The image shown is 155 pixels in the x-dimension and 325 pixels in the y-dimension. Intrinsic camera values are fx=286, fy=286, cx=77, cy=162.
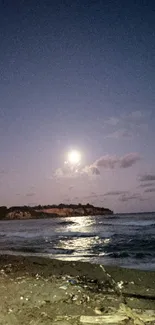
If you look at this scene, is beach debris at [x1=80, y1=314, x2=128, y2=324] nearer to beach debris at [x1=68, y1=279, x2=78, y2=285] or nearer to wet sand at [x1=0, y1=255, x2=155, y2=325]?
wet sand at [x1=0, y1=255, x2=155, y2=325]

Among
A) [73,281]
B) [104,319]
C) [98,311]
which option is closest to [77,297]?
[98,311]

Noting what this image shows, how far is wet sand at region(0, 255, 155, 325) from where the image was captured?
22.9 ft

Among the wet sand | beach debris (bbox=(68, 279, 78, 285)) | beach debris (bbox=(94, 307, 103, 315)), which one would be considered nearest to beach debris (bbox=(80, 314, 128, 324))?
the wet sand

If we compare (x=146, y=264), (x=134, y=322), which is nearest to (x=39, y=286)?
(x=134, y=322)

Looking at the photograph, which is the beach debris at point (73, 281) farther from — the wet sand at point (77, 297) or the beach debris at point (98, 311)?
the beach debris at point (98, 311)

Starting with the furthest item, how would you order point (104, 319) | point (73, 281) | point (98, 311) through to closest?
point (73, 281)
point (98, 311)
point (104, 319)

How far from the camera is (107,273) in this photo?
1328 cm

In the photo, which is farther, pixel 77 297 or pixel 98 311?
pixel 77 297

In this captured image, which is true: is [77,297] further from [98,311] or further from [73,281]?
[73,281]

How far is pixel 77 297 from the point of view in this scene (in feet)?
28.1

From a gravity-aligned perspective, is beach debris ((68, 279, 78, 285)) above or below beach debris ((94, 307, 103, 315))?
above

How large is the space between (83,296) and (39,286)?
2.02 m

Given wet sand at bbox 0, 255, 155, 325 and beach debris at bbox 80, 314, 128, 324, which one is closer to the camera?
beach debris at bbox 80, 314, 128, 324

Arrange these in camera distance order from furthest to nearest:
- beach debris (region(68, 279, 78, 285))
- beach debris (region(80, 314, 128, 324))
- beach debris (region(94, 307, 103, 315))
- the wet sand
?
beach debris (region(68, 279, 78, 285))
beach debris (region(94, 307, 103, 315))
the wet sand
beach debris (region(80, 314, 128, 324))
